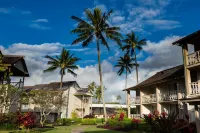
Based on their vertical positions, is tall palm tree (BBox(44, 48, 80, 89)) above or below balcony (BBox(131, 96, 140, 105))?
above

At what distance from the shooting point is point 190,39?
787 inches

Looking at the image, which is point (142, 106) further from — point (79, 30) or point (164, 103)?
point (79, 30)

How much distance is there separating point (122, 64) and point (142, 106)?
25.7 metres

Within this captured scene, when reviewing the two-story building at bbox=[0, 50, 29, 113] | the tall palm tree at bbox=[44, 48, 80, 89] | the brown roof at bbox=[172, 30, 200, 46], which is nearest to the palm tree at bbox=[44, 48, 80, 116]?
the tall palm tree at bbox=[44, 48, 80, 89]

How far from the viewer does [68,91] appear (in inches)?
2037

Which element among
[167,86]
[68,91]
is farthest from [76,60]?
[167,86]

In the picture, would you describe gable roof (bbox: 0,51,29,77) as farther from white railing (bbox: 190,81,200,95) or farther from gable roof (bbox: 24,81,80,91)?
gable roof (bbox: 24,81,80,91)

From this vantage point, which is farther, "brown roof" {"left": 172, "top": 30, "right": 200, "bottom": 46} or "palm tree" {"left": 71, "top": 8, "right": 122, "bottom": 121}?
"palm tree" {"left": 71, "top": 8, "right": 122, "bottom": 121}

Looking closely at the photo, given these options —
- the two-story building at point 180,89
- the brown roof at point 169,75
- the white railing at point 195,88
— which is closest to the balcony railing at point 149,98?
the two-story building at point 180,89

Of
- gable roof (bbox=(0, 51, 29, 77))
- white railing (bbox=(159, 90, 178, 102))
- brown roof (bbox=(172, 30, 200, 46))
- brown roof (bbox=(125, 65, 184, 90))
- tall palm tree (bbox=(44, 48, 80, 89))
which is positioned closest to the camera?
brown roof (bbox=(172, 30, 200, 46))

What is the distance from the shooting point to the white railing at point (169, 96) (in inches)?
1022

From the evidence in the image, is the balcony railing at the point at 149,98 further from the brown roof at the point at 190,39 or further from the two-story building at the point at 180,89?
the brown roof at the point at 190,39

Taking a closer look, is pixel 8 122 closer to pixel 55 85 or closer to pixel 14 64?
pixel 14 64

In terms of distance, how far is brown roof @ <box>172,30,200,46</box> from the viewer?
19.1m
